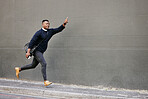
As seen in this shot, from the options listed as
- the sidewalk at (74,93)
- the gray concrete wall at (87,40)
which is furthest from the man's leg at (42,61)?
the gray concrete wall at (87,40)

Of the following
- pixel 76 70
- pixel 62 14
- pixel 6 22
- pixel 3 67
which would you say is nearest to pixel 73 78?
pixel 76 70

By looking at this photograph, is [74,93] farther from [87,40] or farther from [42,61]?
[87,40]

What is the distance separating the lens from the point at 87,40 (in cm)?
543

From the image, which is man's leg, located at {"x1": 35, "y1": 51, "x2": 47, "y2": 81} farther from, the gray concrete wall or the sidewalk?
the gray concrete wall

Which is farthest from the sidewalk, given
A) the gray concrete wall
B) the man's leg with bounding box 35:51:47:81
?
the gray concrete wall

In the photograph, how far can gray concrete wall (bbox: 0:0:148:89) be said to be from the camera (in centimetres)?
493

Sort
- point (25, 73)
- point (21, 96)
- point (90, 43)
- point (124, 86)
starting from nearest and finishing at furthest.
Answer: point (21, 96)
point (124, 86)
point (90, 43)
point (25, 73)

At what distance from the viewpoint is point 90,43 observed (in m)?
5.39

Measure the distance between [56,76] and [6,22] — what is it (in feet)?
8.81

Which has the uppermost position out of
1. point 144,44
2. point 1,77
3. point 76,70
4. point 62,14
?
point 62,14

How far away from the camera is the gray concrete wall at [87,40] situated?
493 cm

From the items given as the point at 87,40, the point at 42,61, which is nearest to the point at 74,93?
the point at 42,61

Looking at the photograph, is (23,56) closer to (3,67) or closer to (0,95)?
(3,67)

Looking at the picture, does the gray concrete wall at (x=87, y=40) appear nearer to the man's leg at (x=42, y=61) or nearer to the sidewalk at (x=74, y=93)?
the sidewalk at (x=74, y=93)
